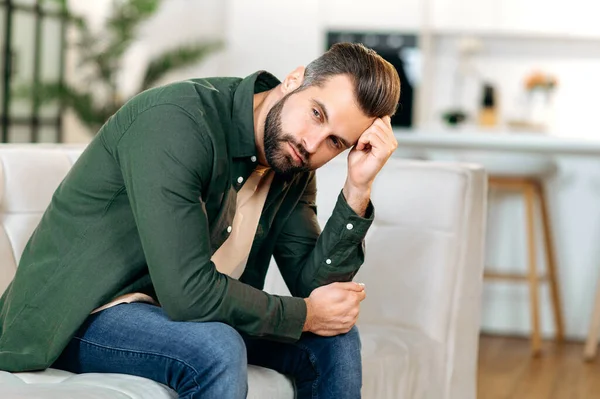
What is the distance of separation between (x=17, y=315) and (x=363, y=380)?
767 millimetres

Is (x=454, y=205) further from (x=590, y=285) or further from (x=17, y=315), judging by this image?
(x=590, y=285)

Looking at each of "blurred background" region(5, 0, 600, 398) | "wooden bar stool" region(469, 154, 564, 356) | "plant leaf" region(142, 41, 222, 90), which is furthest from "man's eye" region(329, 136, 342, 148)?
"plant leaf" region(142, 41, 222, 90)

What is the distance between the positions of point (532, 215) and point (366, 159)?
2630 millimetres

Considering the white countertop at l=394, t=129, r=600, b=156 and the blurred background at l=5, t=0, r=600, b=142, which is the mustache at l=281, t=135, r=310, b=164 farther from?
the blurred background at l=5, t=0, r=600, b=142

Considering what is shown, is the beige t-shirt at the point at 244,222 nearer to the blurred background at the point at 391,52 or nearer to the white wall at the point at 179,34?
the blurred background at the point at 391,52

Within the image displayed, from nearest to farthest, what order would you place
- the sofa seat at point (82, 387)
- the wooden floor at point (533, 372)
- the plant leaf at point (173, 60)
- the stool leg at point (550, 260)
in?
the sofa seat at point (82, 387)
the wooden floor at point (533, 372)
the stool leg at point (550, 260)
the plant leaf at point (173, 60)

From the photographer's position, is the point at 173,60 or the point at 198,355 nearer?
the point at 198,355

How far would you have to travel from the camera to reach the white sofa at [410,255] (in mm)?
2281

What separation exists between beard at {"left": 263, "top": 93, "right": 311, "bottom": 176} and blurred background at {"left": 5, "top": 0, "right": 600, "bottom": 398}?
3872 mm


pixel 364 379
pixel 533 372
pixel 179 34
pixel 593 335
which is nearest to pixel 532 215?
pixel 593 335

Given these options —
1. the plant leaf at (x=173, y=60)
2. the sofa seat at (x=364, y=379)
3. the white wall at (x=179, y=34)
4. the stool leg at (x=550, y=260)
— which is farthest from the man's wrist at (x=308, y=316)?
the white wall at (x=179, y=34)

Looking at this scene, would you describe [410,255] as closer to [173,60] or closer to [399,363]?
[399,363]

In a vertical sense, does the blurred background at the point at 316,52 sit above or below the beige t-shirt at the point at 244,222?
below

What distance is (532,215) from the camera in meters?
4.45
